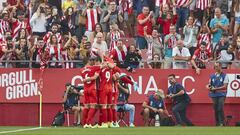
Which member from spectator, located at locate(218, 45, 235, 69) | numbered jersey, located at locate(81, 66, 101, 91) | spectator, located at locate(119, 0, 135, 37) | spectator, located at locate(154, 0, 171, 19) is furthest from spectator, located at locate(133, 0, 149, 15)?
numbered jersey, located at locate(81, 66, 101, 91)

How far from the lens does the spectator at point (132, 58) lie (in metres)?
30.0

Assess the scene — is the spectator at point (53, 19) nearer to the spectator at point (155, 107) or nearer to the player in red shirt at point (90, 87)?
the spectator at point (155, 107)

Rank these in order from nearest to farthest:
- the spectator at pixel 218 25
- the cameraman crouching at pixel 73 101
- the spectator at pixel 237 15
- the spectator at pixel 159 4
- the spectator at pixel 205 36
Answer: the cameraman crouching at pixel 73 101
the spectator at pixel 205 36
the spectator at pixel 218 25
the spectator at pixel 237 15
the spectator at pixel 159 4

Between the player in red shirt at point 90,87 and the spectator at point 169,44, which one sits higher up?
the spectator at point 169,44

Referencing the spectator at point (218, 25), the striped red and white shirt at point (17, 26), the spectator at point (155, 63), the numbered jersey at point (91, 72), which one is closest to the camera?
the numbered jersey at point (91, 72)

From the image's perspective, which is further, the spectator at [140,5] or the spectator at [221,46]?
the spectator at [140,5]

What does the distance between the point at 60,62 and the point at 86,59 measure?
3.46ft

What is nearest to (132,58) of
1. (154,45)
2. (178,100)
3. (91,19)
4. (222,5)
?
(154,45)

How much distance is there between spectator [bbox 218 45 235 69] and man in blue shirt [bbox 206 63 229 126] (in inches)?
17.9

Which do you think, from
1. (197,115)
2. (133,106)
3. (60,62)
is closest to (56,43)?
(60,62)

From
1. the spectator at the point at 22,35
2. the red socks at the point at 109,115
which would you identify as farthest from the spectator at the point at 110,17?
the red socks at the point at 109,115

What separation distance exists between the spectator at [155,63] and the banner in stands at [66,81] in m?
0.20

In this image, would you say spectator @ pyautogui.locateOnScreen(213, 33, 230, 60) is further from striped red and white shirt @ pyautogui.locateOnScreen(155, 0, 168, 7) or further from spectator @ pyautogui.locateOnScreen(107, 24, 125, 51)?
spectator @ pyautogui.locateOnScreen(107, 24, 125, 51)

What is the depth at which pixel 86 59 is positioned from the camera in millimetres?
30141
